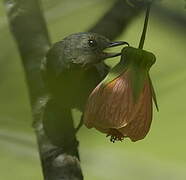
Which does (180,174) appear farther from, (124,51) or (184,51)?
(124,51)

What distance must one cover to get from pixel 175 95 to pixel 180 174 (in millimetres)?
224

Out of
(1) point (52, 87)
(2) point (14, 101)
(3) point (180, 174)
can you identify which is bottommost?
(3) point (180, 174)

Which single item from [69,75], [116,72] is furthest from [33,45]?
[116,72]

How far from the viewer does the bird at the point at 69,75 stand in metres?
1.10

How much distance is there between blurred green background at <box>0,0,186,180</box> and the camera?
4.94 feet

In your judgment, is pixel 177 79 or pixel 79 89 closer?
pixel 79 89

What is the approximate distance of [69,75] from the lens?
46.5 inches

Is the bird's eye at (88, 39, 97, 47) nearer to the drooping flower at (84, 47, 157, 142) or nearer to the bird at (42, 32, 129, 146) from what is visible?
the bird at (42, 32, 129, 146)

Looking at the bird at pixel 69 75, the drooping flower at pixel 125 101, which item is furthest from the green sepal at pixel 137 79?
the bird at pixel 69 75

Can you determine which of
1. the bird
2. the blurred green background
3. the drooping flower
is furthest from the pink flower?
the blurred green background

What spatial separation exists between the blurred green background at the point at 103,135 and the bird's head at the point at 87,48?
364 millimetres

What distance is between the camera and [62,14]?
5.95ft

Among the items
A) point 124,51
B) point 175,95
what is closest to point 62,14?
point 175,95

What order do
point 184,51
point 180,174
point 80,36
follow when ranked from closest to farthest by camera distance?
point 80,36 < point 180,174 < point 184,51
